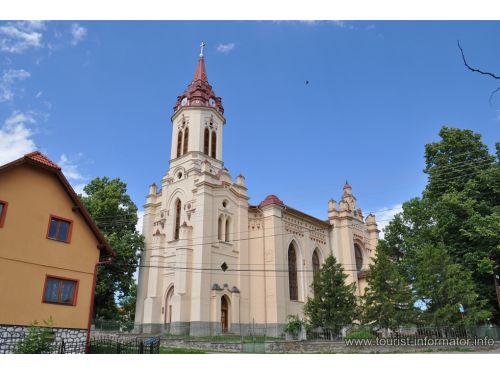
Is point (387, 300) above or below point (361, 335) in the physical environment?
above

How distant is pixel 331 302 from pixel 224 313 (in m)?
9.14

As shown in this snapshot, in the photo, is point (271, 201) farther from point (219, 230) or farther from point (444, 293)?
point (444, 293)

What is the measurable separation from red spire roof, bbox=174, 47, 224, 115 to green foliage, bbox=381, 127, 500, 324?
19900mm

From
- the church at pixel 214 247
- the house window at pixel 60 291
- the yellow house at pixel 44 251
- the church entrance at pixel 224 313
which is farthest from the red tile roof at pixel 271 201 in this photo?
the house window at pixel 60 291

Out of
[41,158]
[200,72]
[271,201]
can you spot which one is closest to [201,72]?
[200,72]

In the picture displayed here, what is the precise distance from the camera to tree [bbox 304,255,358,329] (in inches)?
973

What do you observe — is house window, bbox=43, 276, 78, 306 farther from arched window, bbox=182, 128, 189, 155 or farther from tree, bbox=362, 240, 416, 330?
arched window, bbox=182, 128, 189, 155

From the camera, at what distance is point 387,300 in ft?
78.0

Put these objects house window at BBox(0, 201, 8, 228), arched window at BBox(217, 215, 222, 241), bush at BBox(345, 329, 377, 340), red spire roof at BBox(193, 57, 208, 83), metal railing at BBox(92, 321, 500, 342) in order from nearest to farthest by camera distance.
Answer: house window at BBox(0, 201, 8, 228) → bush at BBox(345, 329, 377, 340) → metal railing at BBox(92, 321, 500, 342) → arched window at BBox(217, 215, 222, 241) → red spire roof at BBox(193, 57, 208, 83)

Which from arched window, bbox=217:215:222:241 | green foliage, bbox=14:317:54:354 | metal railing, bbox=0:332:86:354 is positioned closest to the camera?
green foliage, bbox=14:317:54:354

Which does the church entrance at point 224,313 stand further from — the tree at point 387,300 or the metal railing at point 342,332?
the tree at point 387,300

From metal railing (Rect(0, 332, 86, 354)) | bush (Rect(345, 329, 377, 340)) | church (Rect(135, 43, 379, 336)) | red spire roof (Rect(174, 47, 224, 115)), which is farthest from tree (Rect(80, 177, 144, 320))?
bush (Rect(345, 329, 377, 340))

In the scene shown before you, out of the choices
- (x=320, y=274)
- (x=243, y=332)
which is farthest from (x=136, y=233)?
(x=320, y=274)

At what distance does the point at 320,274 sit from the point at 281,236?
28.1 feet
